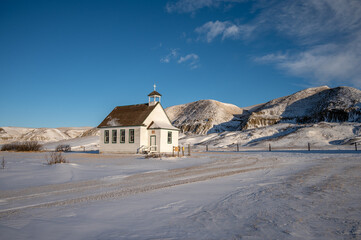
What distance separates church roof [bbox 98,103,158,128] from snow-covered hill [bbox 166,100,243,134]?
156ft

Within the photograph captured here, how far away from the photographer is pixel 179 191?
24.0ft

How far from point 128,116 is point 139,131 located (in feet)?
11.6

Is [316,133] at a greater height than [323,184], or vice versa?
[316,133]

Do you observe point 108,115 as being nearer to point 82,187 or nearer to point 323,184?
point 82,187

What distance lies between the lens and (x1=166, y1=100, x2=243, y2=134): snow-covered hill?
81.6 m

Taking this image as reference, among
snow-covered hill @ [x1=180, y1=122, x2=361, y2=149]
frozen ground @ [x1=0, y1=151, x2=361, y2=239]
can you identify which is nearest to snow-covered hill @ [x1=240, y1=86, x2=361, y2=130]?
snow-covered hill @ [x1=180, y1=122, x2=361, y2=149]

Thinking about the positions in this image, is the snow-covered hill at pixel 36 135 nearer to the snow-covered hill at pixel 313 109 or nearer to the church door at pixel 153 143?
the snow-covered hill at pixel 313 109

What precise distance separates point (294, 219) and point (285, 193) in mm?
2388

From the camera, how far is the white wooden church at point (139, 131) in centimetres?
3038

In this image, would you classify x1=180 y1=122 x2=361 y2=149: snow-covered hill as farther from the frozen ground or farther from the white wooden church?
the frozen ground

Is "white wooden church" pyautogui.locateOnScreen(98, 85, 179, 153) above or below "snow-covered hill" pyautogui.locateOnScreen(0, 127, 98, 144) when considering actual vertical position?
below

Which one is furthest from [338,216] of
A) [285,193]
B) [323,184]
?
[323,184]

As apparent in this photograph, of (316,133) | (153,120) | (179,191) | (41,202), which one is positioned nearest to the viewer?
(41,202)

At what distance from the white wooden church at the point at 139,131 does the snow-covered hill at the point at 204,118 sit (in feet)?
158
